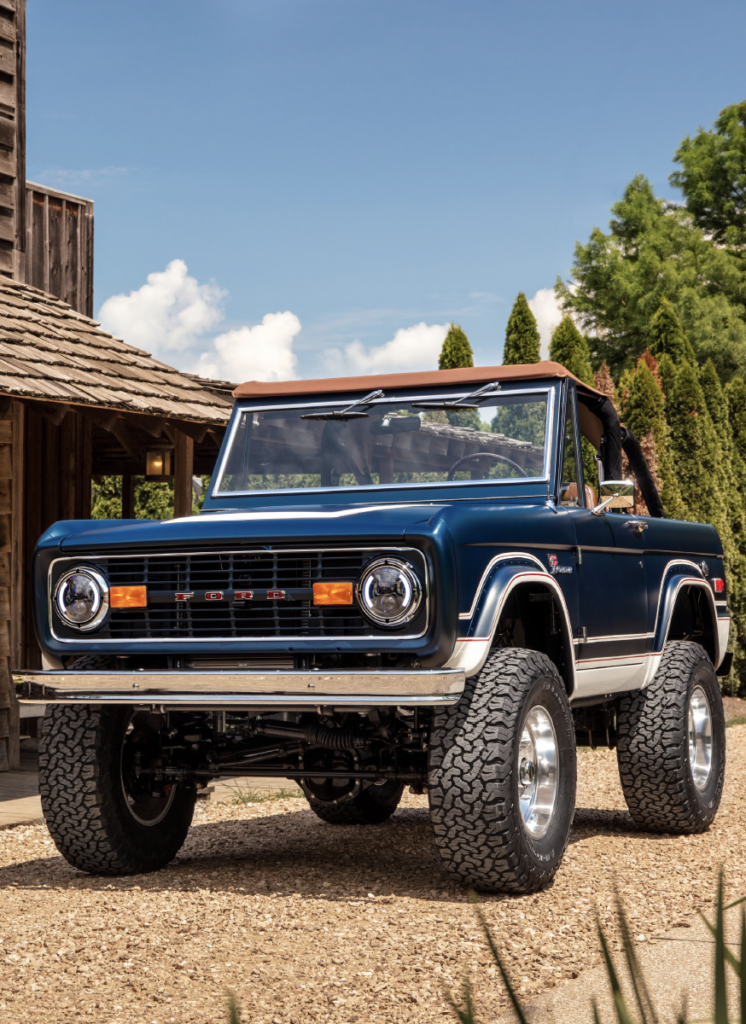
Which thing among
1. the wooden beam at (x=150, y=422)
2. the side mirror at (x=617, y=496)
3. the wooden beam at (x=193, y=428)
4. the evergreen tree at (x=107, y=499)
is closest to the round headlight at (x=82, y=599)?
the side mirror at (x=617, y=496)

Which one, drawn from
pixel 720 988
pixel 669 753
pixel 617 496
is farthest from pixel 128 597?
pixel 720 988

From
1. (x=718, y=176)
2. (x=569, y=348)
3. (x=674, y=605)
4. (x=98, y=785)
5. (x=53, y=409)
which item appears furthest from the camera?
(x=718, y=176)

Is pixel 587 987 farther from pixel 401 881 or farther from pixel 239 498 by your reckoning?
pixel 239 498

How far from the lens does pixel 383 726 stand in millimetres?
4668

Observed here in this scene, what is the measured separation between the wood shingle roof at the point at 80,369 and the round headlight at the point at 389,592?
3808 millimetres

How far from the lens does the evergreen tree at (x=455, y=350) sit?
16.9m

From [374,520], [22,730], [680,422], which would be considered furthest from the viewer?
[680,422]

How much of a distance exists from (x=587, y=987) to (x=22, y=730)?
8.42 m

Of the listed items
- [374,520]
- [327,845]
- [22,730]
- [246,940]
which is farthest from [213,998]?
[22,730]

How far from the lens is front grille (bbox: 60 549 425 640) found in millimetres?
4508

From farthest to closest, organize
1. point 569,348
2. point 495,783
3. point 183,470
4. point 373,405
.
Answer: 1. point 569,348
2. point 183,470
3. point 373,405
4. point 495,783

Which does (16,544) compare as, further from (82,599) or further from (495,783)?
(495,783)

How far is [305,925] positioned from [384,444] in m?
2.62

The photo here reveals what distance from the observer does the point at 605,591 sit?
5.72 m
